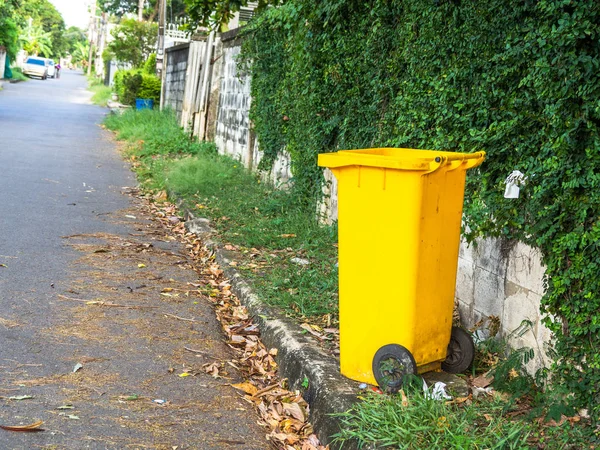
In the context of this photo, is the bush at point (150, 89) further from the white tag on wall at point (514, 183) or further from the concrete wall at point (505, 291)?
the white tag on wall at point (514, 183)

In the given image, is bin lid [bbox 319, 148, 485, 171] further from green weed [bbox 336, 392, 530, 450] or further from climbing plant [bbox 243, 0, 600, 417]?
green weed [bbox 336, 392, 530, 450]

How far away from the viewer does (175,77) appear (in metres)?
19.6

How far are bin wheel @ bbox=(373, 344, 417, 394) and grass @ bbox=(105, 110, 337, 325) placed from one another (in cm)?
120

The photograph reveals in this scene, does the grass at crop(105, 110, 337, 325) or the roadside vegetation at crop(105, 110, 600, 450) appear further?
the grass at crop(105, 110, 337, 325)

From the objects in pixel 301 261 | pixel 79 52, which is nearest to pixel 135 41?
pixel 301 261

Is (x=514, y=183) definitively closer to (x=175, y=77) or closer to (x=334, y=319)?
(x=334, y=319)

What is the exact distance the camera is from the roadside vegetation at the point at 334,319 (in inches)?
138

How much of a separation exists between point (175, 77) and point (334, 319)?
1529 cm

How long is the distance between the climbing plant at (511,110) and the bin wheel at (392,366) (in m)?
0.72

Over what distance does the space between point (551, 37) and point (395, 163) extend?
38.8 inches

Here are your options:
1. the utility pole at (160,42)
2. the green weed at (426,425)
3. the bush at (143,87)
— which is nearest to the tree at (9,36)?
the utility pole at (160,42)

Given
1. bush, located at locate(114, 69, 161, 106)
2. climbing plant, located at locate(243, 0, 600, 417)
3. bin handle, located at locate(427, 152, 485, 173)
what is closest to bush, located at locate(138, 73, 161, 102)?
bush, located at locate(114, 69, 161, 106)

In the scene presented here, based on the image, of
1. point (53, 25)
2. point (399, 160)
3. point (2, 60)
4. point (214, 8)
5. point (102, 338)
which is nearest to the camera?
point (399, 160)

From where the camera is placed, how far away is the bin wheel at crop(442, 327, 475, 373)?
4.37 meters
